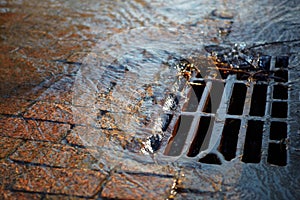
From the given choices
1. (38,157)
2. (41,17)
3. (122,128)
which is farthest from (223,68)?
(41,17)

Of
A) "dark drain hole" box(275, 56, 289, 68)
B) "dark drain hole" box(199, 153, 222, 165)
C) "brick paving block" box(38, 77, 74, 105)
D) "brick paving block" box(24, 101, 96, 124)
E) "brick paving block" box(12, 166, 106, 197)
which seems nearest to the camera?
"brick paving block" box(12, 166, 106, 197)

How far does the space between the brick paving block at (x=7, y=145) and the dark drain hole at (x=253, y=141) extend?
4.32ft

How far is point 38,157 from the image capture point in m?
2.36

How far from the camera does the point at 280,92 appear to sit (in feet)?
9.27

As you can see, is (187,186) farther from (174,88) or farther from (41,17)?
(41,17)

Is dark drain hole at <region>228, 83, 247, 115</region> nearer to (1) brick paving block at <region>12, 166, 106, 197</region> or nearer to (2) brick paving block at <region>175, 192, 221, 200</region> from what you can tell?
(2) brick paving block at <region>175, 192, 221, 200</region>

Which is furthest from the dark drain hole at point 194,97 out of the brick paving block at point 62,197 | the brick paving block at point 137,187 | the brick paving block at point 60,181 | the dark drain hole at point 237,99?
the brick paving block at point 62,197

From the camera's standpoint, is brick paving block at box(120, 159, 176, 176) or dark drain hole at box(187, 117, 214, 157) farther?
dark drain hole at box(187, 117, 214, 157)

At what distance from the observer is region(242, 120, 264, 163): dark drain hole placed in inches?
95.7

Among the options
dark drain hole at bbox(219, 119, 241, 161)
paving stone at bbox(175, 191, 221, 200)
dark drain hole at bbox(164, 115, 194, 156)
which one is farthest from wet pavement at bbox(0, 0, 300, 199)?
dark drain hole at bbox(219, 119, 241, 161)

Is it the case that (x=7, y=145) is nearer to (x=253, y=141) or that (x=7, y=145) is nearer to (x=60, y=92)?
(x=60, y=92)

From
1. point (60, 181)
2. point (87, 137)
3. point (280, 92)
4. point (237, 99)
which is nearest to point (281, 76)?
point (280, 92)

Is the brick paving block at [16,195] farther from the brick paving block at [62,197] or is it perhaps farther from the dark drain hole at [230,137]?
the dark drain hole at [230,137]

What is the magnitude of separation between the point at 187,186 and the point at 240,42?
5.51ft
